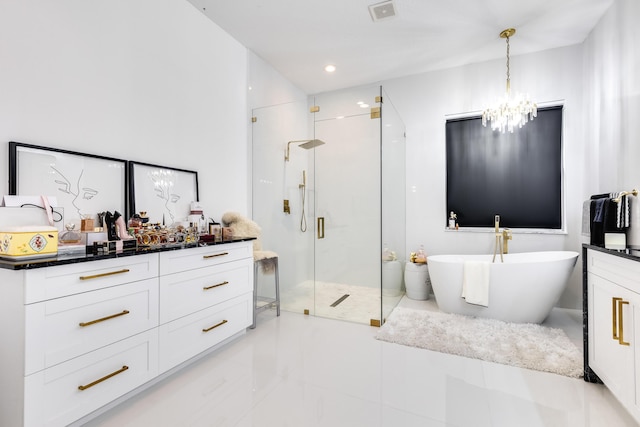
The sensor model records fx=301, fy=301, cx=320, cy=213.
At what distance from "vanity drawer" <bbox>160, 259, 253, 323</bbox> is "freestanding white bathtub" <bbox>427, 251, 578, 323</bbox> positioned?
2028 millimetres

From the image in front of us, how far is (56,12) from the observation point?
180cm

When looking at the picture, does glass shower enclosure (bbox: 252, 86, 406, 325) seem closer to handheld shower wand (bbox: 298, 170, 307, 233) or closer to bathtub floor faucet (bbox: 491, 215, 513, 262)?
handheld shower wand (bbox: 298, 170, 307, 233)

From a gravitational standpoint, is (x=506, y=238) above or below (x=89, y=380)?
above

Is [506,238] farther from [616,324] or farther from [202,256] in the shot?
[202,256]

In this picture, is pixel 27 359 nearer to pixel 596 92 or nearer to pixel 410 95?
pixel 410 95

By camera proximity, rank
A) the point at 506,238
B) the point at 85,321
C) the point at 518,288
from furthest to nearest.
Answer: the point at 506,238
the point at 518,288
the point at 85,321

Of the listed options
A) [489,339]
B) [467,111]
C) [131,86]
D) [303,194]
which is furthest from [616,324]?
[131,86]

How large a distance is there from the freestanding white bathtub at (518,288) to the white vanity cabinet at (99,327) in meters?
2.29

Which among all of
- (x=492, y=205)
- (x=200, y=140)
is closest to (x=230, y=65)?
(x=200, y=140)

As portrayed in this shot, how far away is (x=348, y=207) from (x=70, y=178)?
7.48 ft

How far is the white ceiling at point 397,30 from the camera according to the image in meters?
2.71

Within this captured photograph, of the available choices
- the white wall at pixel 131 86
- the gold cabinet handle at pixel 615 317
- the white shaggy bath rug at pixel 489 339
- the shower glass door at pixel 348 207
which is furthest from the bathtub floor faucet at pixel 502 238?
the white wall at pixel 131 86

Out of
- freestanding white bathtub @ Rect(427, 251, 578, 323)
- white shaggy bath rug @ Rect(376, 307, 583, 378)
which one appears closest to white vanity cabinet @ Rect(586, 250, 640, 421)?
white shaggy bath rug @ Rect(376, 307, 583, 378)

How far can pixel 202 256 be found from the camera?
2.19 metres
